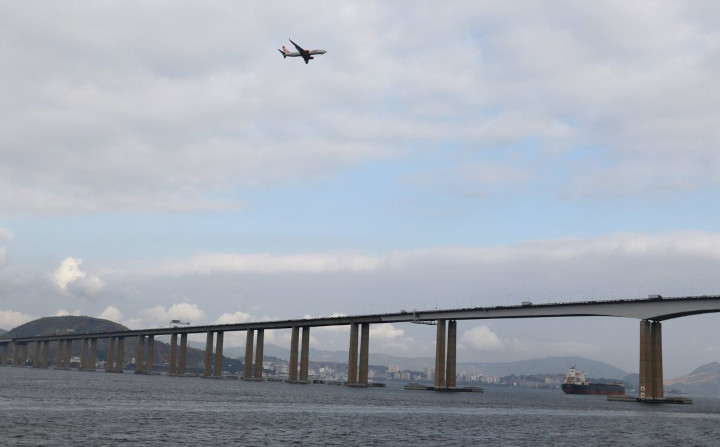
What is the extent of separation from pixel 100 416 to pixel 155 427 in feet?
36.6

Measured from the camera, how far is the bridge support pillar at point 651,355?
13412 centimetres

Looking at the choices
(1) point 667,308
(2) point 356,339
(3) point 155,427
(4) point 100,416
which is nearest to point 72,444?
(3) point 155,427

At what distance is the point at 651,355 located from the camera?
134500 millimetres

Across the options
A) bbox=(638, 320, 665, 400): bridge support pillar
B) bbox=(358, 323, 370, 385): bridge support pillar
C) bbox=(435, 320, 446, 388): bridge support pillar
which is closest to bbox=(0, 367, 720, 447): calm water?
bbox=(638, 320, 665, 400): bridge support pillar

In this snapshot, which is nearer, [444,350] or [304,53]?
[304,53]

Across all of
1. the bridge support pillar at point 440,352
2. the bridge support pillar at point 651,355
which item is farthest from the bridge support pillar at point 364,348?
the bridge support pillar at point 651,355

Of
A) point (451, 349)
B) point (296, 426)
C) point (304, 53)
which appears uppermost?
point (304, 53)

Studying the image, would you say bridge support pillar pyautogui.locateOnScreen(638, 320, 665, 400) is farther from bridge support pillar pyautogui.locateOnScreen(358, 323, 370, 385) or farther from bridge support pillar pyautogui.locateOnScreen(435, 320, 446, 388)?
bridge support pillar pyautogui.locateOnScreen(358, 323, 370, 385)

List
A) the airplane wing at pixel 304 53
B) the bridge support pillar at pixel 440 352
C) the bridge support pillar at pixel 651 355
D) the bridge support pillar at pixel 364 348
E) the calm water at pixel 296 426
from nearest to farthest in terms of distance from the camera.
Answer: the calm water at pixel 296 426
the airplane wing at pixel 304 53
the bridge support pillar at pixel 651 355
the bridge support pillar at pixel 440 352
the bridge support pillar at pixel 364 348

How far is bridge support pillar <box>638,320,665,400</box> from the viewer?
134125 millimetres

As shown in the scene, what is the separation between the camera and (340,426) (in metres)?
71.6

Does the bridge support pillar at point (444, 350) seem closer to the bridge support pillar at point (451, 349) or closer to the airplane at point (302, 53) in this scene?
the bridge support pillar at point (451, 349)

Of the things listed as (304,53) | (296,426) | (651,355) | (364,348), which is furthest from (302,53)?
(364,348)

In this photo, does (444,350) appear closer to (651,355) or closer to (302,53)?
(651,355)
